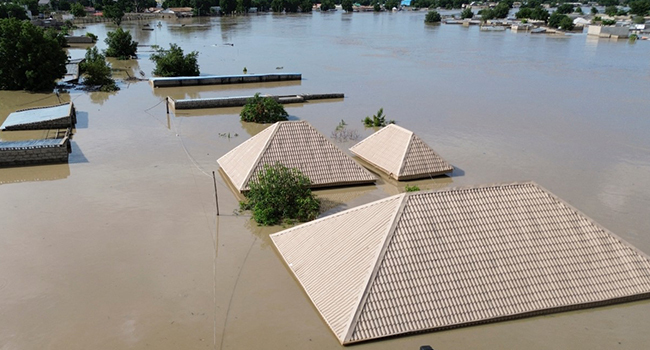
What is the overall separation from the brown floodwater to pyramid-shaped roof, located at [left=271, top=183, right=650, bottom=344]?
34 centimetres

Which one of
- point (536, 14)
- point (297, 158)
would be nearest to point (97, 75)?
point (297, 158)

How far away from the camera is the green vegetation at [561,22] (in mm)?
72438

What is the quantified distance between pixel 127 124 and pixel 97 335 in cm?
1374

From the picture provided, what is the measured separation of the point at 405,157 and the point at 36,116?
1481cm

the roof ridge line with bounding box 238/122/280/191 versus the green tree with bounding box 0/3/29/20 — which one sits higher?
the green tree with bounding box 0/3/29/20

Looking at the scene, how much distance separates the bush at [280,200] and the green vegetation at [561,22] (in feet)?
240

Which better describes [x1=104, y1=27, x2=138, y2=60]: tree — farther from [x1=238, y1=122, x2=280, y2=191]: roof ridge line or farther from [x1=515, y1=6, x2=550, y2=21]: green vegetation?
[x1=515, y1=6, x2=550, y2=21]: green vegetation

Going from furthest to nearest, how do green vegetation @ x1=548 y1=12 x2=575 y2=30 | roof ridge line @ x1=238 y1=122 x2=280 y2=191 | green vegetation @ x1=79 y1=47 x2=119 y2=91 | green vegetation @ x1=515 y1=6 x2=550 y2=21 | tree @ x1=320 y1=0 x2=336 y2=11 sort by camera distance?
tree @ x1=320 y1=0 x2=336 y2=11
green vegetation @ x1=515 y1=6 x2=550 y2=21
green vegetation @ x1=548 y1=12 x2=575 y2=30
green vegetation @ x1=79 y1=47 x2=119 y2=91
roof ridge line @ x1=238 y1=122 x2=280 y2=191

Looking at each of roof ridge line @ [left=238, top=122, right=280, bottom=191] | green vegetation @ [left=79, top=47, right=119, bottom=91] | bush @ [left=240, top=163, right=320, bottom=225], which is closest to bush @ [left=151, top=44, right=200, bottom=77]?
green vegetation @ [left=79, top=47, right=119, bottom=91]

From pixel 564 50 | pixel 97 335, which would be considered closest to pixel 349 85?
pixel 97 335

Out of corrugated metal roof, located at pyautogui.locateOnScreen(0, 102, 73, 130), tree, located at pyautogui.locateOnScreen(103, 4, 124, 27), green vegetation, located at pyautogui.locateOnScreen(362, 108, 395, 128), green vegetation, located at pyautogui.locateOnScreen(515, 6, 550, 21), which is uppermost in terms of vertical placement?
green vegetation, located at pyautogui.locateOnScreen(515, 6, 550, 21)

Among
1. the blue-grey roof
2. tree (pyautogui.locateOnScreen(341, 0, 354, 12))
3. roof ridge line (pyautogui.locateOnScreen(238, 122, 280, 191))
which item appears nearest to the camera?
roof ridge line (pyautogui.locateOnScreen(238, 122, 280, 191))

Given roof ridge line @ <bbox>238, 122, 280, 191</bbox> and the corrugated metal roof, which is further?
the corrugated metal roof

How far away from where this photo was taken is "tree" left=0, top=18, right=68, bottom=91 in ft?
82.1
